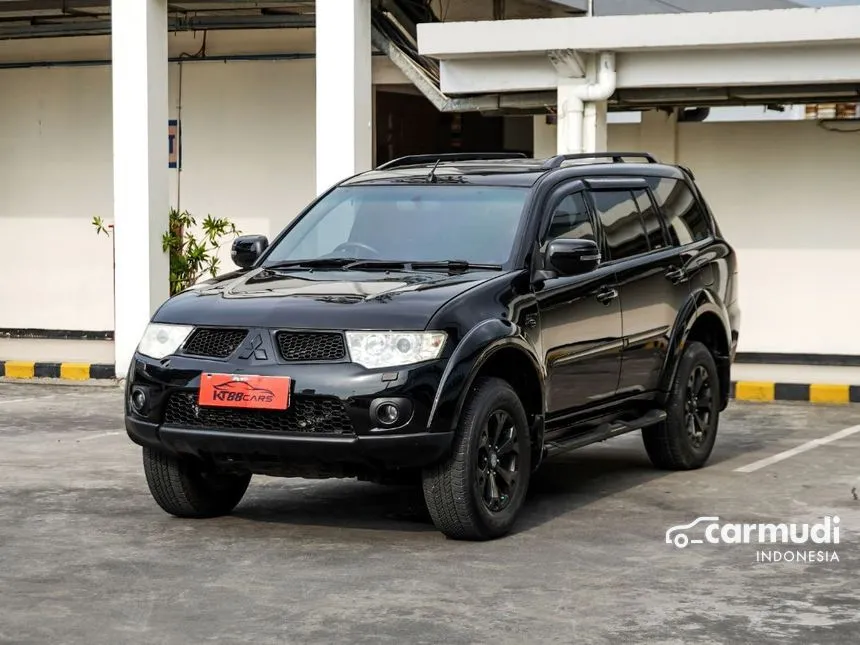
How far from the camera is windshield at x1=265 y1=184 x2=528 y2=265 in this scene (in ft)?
26.6

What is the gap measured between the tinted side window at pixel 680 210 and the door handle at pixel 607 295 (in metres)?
1.15

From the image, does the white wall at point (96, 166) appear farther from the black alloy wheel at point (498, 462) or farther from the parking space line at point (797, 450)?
the black alloy wheel at point (498, 462)

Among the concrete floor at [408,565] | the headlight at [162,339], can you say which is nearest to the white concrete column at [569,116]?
the concrete floor at [408,565]

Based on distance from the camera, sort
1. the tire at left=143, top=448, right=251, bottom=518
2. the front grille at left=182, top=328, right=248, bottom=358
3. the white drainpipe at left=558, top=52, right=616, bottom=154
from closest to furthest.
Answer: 1. the front grille at left=182, top=328, right=248, bottom=358
2. the tire at left=143, top=448, right=251, bottom=518
3. the white drainpipe at left=558, top=52, right=616, bottom=154

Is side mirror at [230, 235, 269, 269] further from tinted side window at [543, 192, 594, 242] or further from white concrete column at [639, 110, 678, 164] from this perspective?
white concrete column at [639, 110, 678, 164]

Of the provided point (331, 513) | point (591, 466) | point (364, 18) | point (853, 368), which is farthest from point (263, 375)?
point (853, 368)

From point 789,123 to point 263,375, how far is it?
900 cm

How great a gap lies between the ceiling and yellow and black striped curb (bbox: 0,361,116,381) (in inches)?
149

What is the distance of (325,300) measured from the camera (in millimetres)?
7375

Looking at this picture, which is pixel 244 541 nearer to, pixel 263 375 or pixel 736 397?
pixel 263 375

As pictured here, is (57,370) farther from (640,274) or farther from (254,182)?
(640,274)

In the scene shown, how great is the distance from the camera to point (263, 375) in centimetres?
712

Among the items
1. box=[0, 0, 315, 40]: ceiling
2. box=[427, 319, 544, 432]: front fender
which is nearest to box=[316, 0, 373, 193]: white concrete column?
box=[0, 0, 315, 40]: ceiling

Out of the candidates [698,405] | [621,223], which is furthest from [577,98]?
[621,223]
